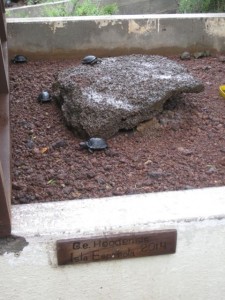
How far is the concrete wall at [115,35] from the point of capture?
397 centimetres

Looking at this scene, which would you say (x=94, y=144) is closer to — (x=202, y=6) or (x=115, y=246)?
(x=115, y=246)

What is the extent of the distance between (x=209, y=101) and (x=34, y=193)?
144 cm

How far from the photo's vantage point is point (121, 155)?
263 centimetres

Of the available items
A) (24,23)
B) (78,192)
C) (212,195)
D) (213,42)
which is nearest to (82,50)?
(24,23)

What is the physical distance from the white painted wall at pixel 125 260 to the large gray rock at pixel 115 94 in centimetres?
70

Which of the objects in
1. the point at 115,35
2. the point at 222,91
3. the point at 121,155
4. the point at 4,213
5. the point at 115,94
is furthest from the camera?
the point at 115,35

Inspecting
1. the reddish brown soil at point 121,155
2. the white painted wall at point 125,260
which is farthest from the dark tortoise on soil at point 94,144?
the white painted wall at point 125,260

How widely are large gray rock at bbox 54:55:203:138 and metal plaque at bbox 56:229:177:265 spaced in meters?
0.88

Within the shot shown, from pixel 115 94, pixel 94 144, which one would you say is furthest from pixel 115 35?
pixel 94 144

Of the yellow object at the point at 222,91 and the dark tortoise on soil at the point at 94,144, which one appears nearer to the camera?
the dark tortoise on soil at the point at 94,144

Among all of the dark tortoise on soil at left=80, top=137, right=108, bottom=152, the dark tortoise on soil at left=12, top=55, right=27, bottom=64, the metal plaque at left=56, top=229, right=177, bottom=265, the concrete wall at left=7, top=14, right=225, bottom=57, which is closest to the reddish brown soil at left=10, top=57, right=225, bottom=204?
the dark tortoise on soil at left=80, top=137, right=108, bottom=152

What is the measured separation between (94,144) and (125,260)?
794 millimetres

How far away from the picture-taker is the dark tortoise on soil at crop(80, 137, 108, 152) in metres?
2.63

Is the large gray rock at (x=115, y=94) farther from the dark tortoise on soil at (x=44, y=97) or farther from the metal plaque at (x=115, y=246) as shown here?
the metal plaque at (x=115, y=246)
